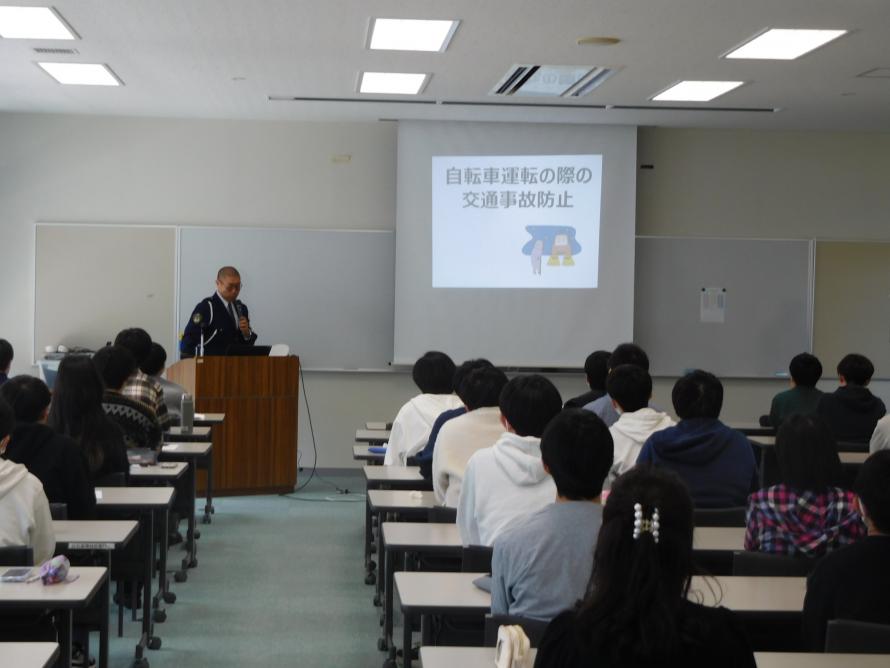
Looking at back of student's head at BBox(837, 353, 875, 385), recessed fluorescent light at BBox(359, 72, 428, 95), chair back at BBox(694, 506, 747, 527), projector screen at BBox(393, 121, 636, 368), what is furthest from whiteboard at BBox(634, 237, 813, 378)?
chair back at BBox(694, 506, 747, 527)

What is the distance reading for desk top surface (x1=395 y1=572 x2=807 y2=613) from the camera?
9.87 feet

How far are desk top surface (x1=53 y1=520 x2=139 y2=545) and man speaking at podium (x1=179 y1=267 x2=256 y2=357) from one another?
4708 millimetres

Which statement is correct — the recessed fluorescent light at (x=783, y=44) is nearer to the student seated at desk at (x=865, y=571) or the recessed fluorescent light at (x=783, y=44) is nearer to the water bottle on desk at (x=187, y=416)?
the water bottle on desk at (x=187, y=416)

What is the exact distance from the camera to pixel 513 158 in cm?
965

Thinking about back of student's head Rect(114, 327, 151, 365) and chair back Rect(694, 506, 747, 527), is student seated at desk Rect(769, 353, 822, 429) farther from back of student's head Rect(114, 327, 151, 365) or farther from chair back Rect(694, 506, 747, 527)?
back of student's head Rect(114, 327, 151, 365)

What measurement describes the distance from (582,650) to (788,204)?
29.8 feet

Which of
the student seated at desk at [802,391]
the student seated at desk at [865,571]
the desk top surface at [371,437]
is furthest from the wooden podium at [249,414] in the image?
the student seated at desk at [865,571]

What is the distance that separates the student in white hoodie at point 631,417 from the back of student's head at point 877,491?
2135 mm

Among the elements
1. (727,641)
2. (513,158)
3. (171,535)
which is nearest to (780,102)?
Answer: (513,158)

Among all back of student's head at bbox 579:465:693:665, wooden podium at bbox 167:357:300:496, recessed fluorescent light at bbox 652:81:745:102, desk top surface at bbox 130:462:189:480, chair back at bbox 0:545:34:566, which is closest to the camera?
back of student's head at bbox 579:465:693:665

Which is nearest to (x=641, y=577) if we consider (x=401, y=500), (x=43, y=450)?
(x=43, y=450)

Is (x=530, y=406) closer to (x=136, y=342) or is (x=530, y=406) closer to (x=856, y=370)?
(x=136, y=342)

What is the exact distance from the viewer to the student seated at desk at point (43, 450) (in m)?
4.03

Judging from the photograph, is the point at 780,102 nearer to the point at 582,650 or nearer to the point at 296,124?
the point at 296,124
